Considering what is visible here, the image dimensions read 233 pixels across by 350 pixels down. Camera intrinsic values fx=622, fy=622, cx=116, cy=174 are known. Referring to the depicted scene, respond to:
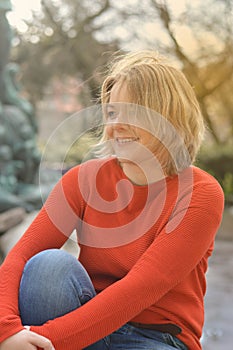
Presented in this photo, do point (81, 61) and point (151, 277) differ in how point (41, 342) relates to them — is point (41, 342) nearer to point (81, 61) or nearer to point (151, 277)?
point (151, 277)

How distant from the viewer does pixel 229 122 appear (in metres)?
9.15

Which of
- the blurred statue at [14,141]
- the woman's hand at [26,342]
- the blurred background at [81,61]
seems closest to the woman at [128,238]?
the woman's hand at [26,342]

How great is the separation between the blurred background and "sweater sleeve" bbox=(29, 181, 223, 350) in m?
3.91

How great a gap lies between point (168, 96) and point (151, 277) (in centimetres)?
38

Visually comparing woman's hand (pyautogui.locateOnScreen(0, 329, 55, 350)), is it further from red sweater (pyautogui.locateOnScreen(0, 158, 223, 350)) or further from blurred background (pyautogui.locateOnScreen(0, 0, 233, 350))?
blurred background (pyautogui.locateOnScreen(0, 0, 233, 350))

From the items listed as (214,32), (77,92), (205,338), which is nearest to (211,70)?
(214,32)

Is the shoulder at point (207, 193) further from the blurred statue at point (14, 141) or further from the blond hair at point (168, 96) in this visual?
the blurred statue at point (14, 141)

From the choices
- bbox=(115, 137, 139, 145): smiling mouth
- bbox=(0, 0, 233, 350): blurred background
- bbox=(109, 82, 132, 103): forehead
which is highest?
bbox=(109, 82, 132, 103): forehead

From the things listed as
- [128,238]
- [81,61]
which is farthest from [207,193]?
[81,61]

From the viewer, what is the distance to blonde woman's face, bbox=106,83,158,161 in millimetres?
1352

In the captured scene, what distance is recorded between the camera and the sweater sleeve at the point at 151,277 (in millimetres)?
1224

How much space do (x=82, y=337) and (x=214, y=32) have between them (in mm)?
7473

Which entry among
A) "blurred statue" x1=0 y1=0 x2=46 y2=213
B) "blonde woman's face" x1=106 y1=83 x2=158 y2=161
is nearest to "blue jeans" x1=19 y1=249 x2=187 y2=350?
"blonde woman's face" x1=106 y1=83 x2=158 y2=161

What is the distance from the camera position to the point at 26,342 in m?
1.19
